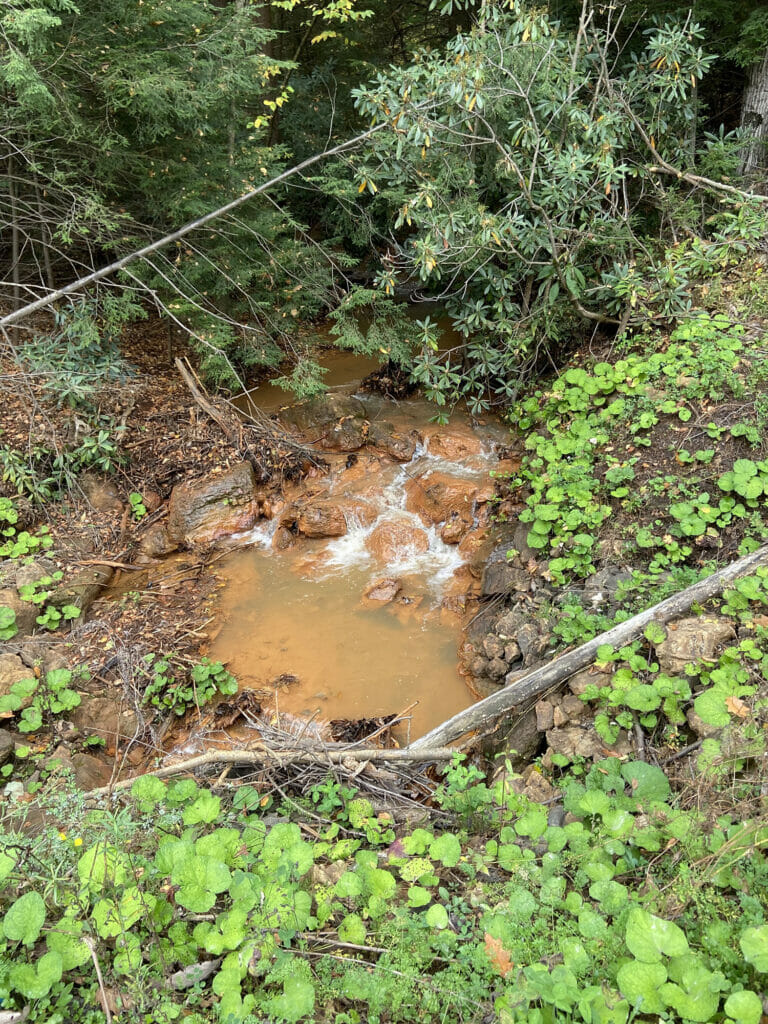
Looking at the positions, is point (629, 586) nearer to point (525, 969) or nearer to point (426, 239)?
point (525, 969)

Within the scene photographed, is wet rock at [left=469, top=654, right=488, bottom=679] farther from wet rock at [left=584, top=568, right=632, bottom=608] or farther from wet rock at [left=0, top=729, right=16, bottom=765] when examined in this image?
wet rock at [left=0, top=729, right=16, bottom=765]

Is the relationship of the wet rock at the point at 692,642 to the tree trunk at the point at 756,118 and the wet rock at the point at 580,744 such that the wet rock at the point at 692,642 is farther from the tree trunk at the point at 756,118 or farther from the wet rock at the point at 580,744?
the tree trunk at the point at 756,118

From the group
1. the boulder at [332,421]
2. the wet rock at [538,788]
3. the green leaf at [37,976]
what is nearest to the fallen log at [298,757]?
the wet rock at [538,788]

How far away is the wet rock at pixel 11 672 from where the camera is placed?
13.9 feet

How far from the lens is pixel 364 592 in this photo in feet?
19.2

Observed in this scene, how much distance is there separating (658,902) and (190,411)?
696 cm

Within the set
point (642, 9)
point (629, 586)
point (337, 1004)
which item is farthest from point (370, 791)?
point (642, 9)

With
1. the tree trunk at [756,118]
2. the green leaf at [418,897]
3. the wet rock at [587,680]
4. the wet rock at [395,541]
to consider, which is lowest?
the wet rock at [395,541]

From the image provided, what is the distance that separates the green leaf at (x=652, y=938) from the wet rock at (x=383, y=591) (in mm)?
4055

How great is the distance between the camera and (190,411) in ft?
24.4

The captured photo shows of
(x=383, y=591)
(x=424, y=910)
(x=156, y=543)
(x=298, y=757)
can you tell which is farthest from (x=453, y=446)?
(x=424, y=910)

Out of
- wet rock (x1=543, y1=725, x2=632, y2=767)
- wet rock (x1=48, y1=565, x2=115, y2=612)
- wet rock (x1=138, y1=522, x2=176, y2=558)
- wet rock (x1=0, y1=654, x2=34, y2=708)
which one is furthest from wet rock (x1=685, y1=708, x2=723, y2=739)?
wet rock (x1=138, y1=522, x2=176, y2=558)

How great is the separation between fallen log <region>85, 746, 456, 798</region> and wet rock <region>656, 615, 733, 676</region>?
1303 mm

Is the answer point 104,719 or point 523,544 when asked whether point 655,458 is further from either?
point 104,719
